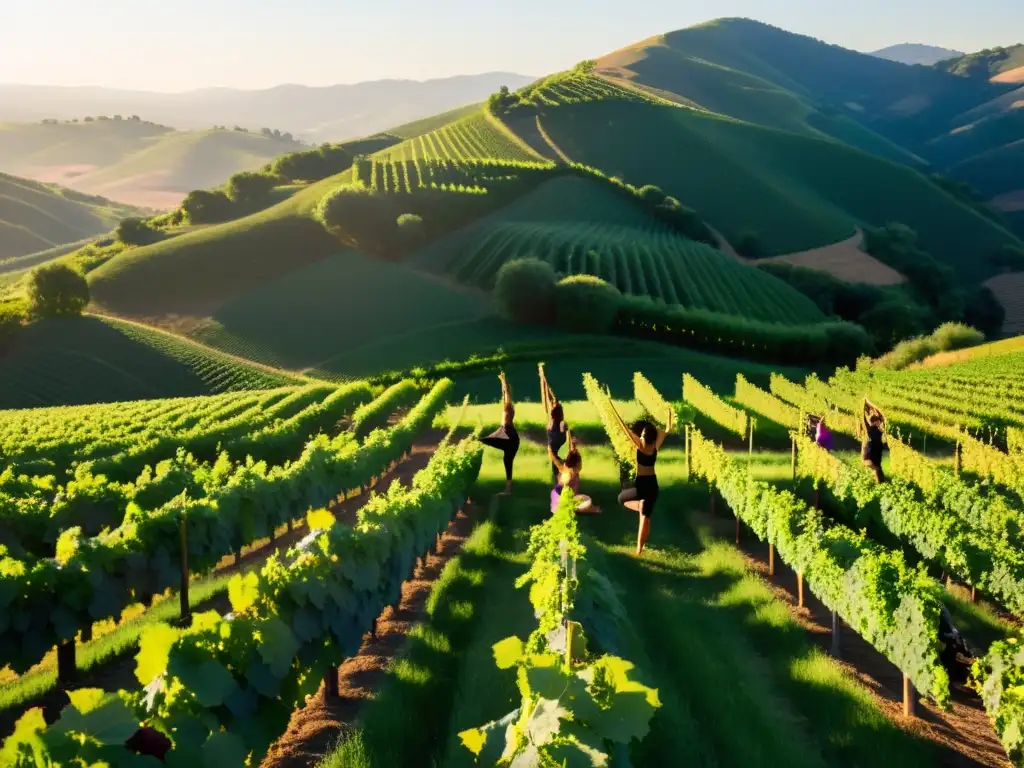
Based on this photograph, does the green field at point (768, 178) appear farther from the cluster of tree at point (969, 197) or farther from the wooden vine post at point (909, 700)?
the wooden vine post at point (909, 700)

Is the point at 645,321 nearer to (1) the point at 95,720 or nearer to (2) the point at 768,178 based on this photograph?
(2) the point at 768,178

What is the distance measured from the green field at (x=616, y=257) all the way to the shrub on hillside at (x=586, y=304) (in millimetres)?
6906

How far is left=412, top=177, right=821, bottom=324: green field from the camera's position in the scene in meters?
72.7

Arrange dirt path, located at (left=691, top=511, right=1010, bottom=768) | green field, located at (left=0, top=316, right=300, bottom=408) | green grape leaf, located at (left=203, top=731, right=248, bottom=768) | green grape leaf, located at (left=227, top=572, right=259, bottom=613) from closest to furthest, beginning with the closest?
green grape leaf, located at (left=203, top=731, right=248, bottom=768)
green grape leaf, located at (left=227, top=572, right=259, bottom=613)
dirt path, located at (left=691, top=511, right=1010, bottom=768)
green field, located at (left=0, top=316, right=300, bottom=408)

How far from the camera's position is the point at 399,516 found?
39.9 ft

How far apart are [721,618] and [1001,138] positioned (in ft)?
666

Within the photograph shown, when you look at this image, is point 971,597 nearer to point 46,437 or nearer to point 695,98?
point 46,437

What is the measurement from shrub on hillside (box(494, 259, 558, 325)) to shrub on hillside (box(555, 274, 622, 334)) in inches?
37.6

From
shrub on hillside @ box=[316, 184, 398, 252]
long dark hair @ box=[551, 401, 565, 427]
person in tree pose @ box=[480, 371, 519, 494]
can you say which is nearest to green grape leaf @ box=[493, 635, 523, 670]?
long dark hair @ box=[551, 401, 565, 427]

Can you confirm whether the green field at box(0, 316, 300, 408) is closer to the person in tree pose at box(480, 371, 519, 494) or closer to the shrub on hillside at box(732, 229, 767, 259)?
the person in tree pose at box(480, 371, 519, 494)

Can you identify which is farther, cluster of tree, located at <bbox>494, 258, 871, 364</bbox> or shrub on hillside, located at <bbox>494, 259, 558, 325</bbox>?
shrub on hillside, located at <bbox>494, 259, 558, 325</bbox>

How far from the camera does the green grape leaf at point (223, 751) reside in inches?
224

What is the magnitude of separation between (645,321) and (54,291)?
1922 inches

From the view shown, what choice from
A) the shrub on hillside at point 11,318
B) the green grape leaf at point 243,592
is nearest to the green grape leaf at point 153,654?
the green grape leaf at point 243,592
